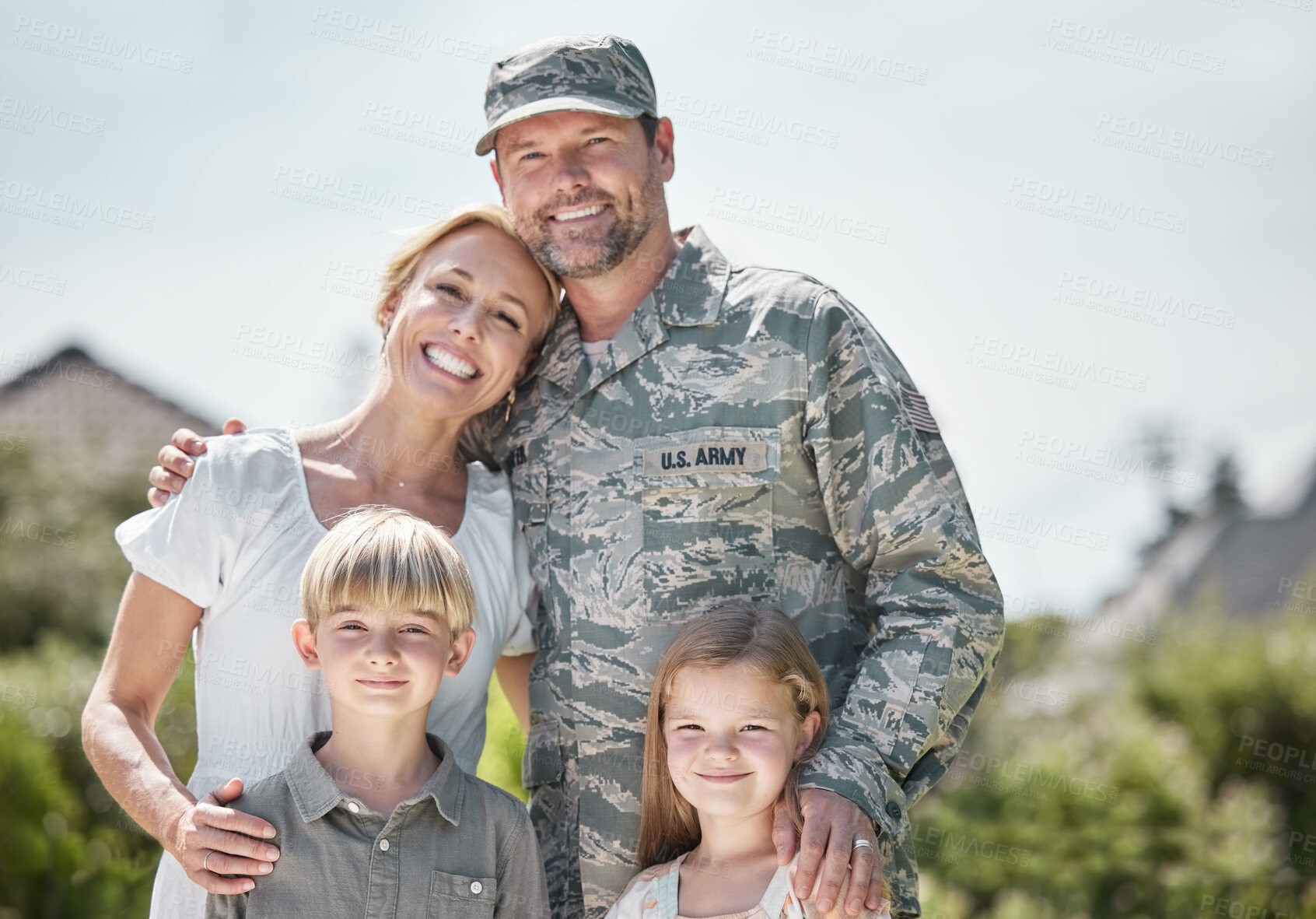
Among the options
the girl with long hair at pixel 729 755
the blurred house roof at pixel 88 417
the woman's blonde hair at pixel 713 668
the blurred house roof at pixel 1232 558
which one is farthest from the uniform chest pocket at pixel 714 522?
the blurred house roof at pixel 88 417

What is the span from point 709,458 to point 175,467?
1417 mm

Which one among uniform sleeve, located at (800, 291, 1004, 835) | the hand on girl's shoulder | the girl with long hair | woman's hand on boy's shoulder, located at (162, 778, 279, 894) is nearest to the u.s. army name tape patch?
uniform sleeve, located at (800, 291, 1004, 835)

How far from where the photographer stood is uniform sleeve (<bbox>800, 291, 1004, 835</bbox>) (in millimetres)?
2727

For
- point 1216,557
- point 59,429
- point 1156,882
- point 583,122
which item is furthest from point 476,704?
point 1216,557

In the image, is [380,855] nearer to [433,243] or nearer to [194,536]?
[194,536]

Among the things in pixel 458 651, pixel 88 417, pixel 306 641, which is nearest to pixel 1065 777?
pixel 458 651

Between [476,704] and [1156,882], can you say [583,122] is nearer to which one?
[476,704]

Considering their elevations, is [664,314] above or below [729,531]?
above

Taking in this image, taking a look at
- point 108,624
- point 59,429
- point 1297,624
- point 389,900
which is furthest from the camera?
point 59,429

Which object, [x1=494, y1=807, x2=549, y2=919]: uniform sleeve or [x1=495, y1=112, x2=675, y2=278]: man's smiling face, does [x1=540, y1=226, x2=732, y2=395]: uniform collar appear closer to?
[x1=495, y1=112, x2=675, y2=278]: man's smiling face

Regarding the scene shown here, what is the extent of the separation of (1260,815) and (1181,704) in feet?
5.63

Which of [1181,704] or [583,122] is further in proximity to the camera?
[1181,704]

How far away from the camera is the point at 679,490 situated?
320 centimetres

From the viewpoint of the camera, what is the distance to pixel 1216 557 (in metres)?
17.8
